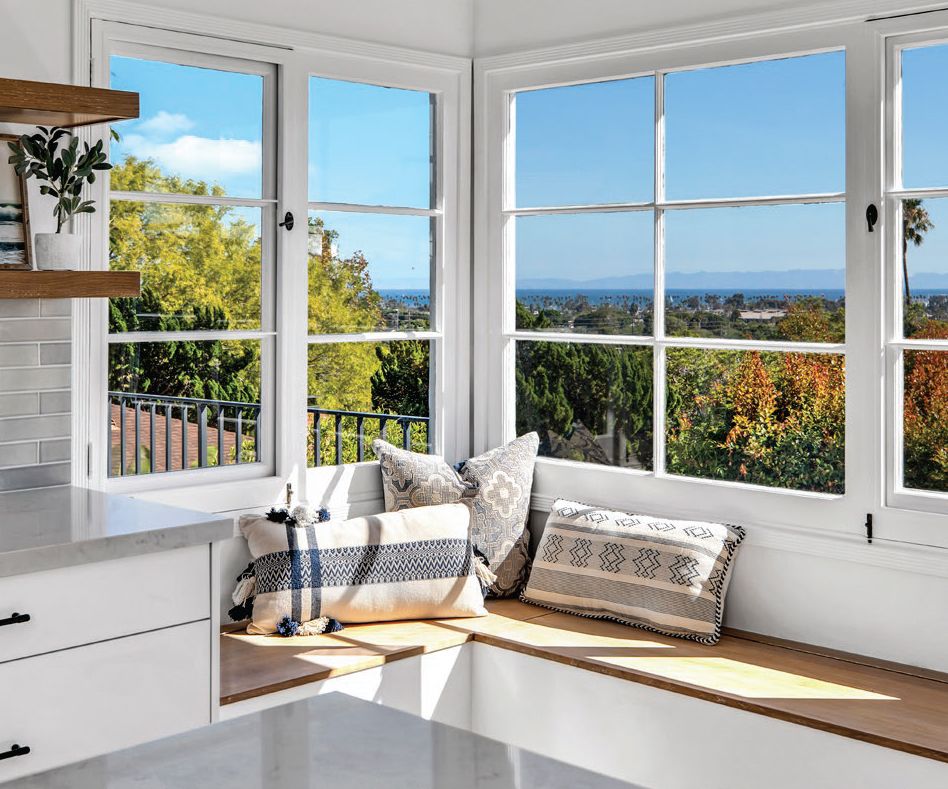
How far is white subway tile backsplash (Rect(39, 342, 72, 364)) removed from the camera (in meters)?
2.87

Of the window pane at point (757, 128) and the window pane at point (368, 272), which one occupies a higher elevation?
the window pane at point (757, 128)

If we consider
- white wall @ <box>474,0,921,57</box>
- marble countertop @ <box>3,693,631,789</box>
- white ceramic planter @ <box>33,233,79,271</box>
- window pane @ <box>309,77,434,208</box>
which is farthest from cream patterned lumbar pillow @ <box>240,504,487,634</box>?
marble countertop @ <box>3,693,631,789</box>

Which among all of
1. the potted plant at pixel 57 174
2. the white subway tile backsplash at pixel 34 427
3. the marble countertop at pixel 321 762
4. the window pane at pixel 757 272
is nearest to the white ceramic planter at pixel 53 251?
the potted plant at pixel 57 174

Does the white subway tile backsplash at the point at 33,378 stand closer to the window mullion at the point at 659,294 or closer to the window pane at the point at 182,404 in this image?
the window pane at the point at 182,404

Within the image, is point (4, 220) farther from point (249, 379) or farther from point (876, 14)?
point (876, 14)

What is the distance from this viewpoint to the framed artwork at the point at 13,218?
2707 millimetres

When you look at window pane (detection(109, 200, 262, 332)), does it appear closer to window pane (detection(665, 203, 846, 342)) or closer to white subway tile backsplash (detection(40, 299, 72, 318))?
white subway tile backsplash (detection(40, 299, 72, 318))

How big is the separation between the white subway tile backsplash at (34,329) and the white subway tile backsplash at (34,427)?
7.8 inches

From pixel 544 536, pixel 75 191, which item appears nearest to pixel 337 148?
pixel 75 191

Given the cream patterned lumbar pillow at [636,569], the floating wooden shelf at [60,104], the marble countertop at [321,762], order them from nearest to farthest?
1. the marble countertop at [321,762]
2. the floating wooden shelf at [60,104]
3. the cream patterned lumbar pillow at [636,569]

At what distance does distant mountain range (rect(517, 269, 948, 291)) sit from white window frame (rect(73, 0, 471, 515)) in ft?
1.28

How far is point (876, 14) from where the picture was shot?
291 cm

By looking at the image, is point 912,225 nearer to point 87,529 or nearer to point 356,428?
→ point 356,428

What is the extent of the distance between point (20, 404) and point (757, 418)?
1.97 m
